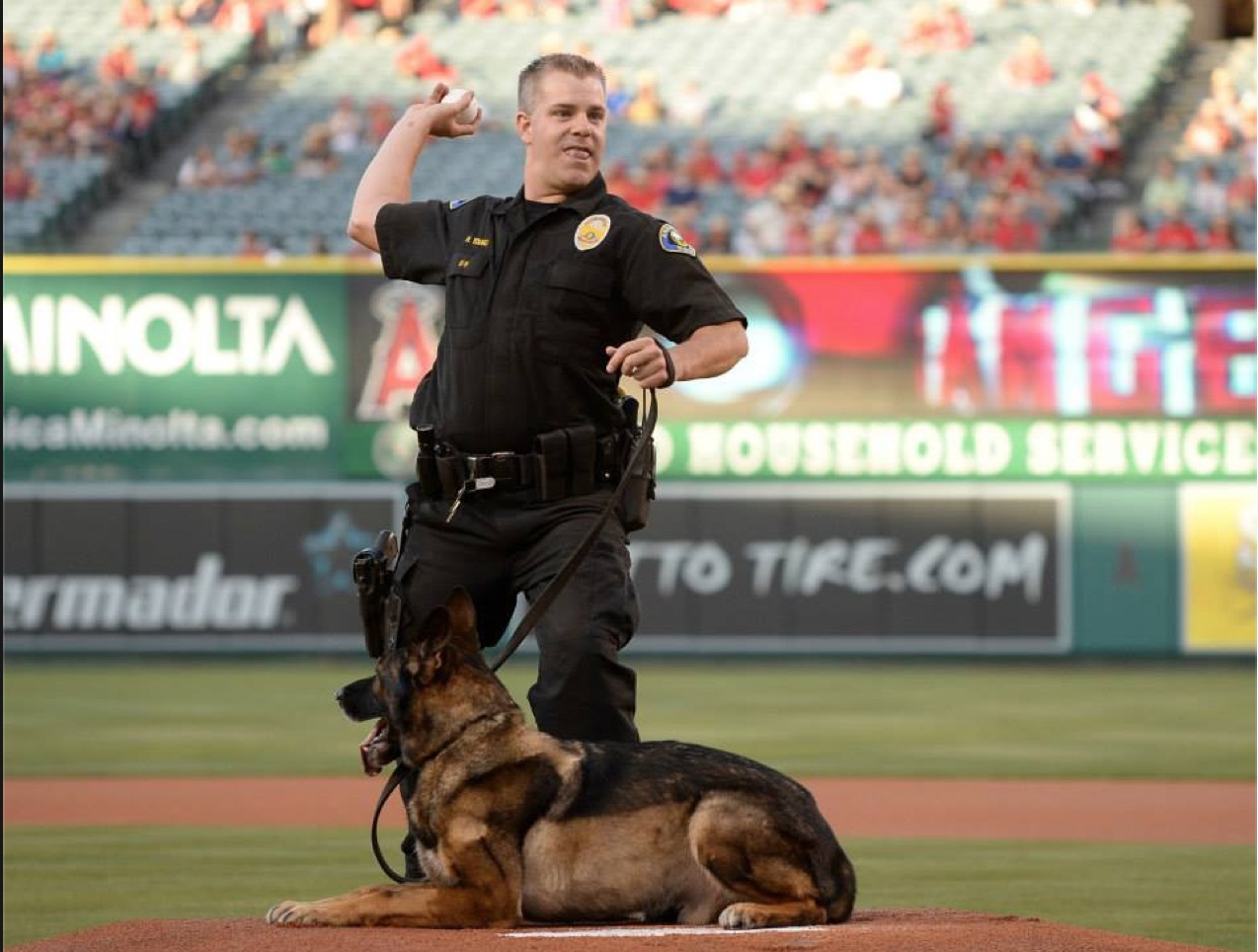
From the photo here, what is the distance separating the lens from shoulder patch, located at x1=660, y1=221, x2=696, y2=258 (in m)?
5.75

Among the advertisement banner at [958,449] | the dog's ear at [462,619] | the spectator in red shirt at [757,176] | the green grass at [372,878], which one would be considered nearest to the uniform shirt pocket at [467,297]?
the dog's ear at [462,619]

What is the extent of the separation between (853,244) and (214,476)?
234 inches

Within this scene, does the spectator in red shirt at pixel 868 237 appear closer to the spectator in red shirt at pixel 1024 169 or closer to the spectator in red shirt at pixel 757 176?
the spectator in red shirt at pixel 757 176

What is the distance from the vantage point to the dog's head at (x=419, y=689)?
Answer: 17.2 feet

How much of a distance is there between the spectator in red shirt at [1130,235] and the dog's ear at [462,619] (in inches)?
604

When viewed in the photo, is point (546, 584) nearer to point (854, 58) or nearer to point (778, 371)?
point (778, 371)

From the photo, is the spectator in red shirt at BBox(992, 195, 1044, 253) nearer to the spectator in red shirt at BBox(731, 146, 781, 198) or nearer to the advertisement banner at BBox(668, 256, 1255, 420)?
the advertisement banner at BBox(668, 256, 1255, 420)

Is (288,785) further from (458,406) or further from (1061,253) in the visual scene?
(1061,253)

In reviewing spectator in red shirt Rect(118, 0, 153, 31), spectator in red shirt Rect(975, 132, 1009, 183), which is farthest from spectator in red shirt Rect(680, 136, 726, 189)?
spectator in red shirt Rect(118, 0, 153, 31)

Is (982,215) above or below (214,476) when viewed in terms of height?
above

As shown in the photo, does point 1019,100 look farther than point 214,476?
Yes

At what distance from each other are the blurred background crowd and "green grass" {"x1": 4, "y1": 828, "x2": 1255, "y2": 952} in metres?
11.4

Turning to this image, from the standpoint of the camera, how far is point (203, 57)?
86.5 ft

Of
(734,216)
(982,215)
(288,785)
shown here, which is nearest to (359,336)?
(734,216)
